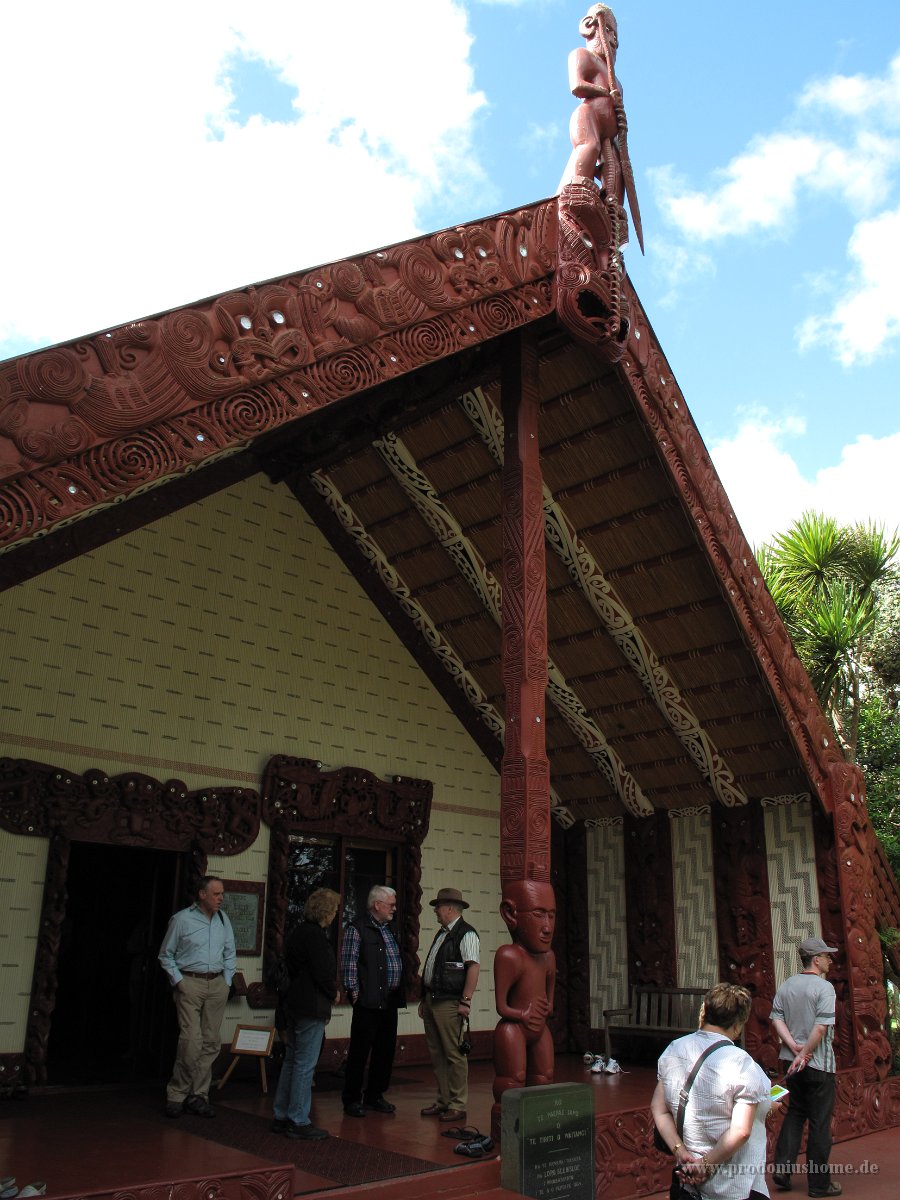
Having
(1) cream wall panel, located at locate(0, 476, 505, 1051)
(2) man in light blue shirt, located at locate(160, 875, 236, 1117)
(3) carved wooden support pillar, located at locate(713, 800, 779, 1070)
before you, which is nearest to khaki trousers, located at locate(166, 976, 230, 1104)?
(2) man in light blue shirt, located at locate(160, 875, 236, 1117)

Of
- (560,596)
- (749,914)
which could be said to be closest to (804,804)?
(749,914)

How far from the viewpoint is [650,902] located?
9086 mm

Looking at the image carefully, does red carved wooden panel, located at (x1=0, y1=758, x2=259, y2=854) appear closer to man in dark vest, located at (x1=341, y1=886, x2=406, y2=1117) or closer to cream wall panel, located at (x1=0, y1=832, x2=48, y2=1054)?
cream wall panel, located at (x1=0, y1=832, x2=48, y2=1054)

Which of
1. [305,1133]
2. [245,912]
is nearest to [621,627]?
[245,912]

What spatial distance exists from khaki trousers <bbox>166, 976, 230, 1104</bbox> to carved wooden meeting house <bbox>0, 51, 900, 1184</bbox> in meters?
1.19

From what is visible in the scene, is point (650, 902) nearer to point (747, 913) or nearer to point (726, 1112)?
point (747, 913)

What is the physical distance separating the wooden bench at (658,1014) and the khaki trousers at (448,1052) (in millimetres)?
2479

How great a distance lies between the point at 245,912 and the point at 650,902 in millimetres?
3662

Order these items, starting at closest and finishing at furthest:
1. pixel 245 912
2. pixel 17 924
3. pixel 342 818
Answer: pixel 17 924, pixel 245 912, pixel 342 818

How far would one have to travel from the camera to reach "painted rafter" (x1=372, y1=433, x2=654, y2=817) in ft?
26.5

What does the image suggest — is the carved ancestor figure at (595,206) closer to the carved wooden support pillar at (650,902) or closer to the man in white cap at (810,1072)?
the man in white cap at (810,1072)

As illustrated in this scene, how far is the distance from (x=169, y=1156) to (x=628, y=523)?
5.06 m

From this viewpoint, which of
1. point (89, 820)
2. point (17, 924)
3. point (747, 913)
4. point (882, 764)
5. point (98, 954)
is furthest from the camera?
point (882, 764)

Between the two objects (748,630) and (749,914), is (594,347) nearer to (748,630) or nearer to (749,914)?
(748,630)
